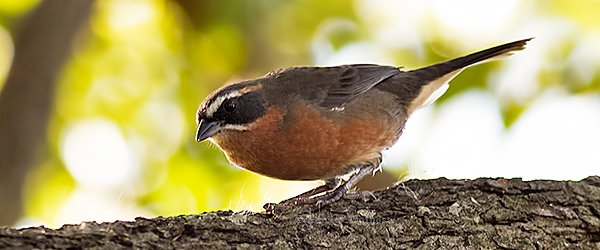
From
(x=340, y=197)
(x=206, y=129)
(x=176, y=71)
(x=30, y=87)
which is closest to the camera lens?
(x=340, y=197)

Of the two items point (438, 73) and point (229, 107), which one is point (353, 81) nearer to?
point (438, 73)

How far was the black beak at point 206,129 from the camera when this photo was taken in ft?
21.5

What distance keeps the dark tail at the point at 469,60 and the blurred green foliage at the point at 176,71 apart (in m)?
1.37

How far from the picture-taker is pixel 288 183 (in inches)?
283

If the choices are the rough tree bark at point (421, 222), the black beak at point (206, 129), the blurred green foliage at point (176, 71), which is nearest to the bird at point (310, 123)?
the black beak at point (206, 129)

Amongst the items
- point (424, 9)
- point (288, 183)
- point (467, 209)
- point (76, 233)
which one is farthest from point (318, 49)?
point (76, 233)

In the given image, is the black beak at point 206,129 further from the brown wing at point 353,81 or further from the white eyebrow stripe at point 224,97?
the brown wing at point 353,81

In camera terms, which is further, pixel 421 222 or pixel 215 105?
pixel 215 105

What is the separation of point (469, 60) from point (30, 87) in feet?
12.9

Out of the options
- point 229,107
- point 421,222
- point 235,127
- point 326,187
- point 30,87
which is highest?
point 30,87

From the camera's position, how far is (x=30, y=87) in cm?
823

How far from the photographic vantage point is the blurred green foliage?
9297mm

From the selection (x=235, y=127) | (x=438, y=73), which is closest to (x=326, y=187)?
(x=235, y=127)

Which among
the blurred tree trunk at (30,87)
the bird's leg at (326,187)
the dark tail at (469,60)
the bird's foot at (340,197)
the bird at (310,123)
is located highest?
the blurred tree trunk at (30,87)
